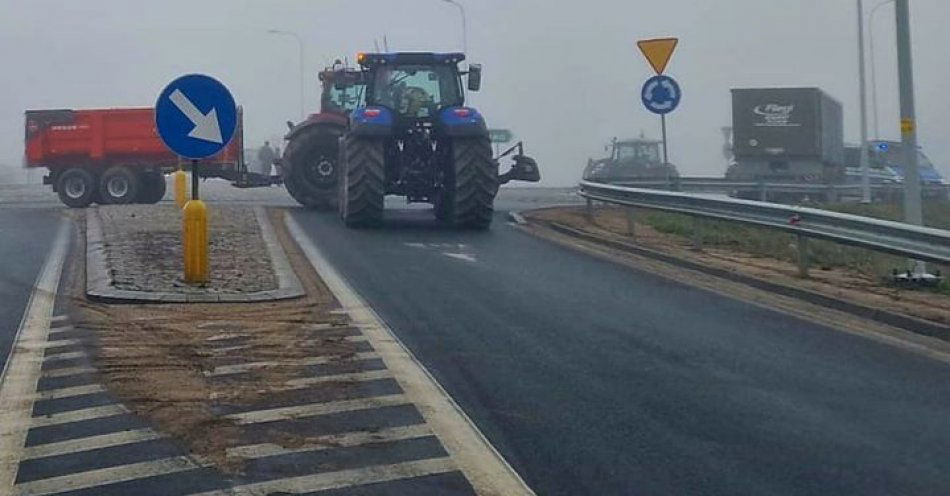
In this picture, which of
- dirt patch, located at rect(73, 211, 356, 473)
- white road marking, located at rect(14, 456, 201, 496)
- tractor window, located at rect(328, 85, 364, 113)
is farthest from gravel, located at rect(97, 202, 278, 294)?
white road marking, located at rect(14, 456, 201, 496)

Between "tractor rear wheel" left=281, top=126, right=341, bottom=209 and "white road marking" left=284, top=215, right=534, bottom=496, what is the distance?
1460 centimetres

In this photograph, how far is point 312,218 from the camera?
2631 centimetres

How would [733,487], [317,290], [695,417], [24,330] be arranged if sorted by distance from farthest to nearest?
[317,290] < [24,330] < [695,417] < [733,487]

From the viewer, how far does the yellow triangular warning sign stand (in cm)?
2242

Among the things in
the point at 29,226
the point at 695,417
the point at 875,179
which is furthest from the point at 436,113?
the point at 875,179

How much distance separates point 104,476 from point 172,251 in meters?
11.5

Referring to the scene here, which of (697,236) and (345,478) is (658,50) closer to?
(697,236)

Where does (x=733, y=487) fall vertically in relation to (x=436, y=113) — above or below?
below

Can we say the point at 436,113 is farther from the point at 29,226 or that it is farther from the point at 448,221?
the point at 29,226

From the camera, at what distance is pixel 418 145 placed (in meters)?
24.7

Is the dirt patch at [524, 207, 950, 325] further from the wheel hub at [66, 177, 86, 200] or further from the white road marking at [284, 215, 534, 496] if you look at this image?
the wheel hub at [66, 177, 86, 200]

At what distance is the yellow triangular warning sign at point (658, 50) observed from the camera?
2242 cm

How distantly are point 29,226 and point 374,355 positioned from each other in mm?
15137

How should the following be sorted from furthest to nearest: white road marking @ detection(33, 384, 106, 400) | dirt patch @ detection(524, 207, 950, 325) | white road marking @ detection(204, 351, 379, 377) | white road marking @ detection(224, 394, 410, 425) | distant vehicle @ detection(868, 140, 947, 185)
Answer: distant vehicle @ detection(868, 140, 947, 185) < dirt patch @ detection(524, 207, 950, 325) < white road marking @ detection(204, 351, 379, 377) < white road marking @ detection(33, 384, 106, 400) < white road marking @ detection(224, 394, 410, 425)
